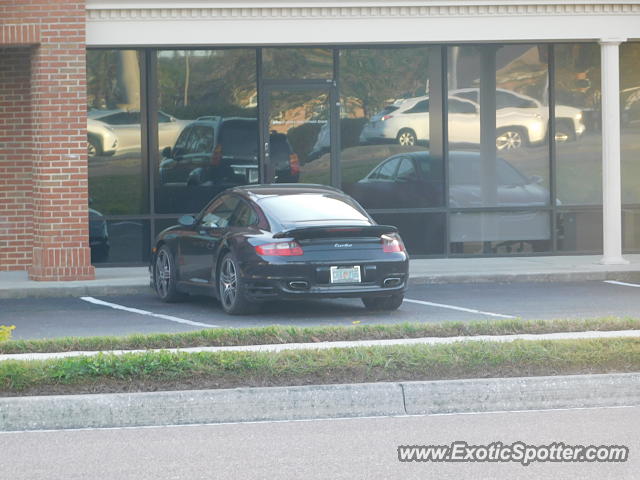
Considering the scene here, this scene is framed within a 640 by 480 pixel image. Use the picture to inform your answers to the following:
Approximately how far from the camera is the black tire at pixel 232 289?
13578mm

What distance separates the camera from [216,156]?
19641 millimetres

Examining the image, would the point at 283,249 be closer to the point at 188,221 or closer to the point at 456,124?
the point at 188,221

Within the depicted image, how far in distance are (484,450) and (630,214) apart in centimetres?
1384

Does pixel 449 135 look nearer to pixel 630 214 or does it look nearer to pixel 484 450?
pixel 630 214

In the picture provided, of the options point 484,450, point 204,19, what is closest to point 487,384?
point 484,450

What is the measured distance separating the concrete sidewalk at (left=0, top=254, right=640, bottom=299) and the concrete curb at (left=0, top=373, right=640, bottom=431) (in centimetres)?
804

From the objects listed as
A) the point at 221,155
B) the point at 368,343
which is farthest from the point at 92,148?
the point at 368,343

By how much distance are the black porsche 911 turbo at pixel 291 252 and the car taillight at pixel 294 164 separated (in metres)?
4.83

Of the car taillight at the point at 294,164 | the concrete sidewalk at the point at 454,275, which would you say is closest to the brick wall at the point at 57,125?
the concrete sidewalk at the point at 454,275

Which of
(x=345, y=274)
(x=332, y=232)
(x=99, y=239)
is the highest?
(x=332, y=232)

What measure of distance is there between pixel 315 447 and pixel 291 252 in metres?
5.70

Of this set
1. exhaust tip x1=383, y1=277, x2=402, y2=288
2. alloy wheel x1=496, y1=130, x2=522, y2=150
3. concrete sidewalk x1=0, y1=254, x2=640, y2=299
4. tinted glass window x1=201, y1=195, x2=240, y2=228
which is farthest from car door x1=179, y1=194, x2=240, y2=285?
alloy wheel x1=496, y1=130, x2=522, y2=150

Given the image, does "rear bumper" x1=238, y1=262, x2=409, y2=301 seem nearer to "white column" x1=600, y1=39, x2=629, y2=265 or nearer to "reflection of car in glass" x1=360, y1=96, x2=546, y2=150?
"white column" x1=600, y1=39, x2=629, y2=265

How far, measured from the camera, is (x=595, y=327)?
1142 centimetres
